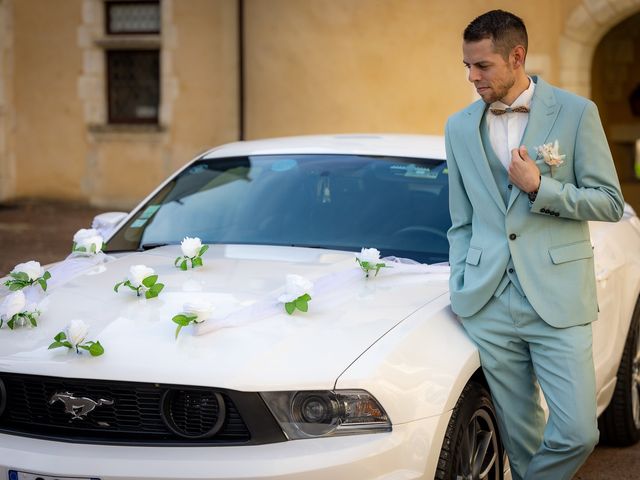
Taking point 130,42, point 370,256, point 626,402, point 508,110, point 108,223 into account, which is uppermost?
point 130,42

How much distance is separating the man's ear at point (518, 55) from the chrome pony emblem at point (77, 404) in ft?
5.41

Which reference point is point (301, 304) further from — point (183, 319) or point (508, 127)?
point (508, 127)

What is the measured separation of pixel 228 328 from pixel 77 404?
510 millimetres

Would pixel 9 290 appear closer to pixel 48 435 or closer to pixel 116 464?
pixel 48 435

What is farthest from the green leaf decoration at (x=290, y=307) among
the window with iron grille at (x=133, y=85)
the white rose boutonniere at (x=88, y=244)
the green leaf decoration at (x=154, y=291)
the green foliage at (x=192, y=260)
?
the window with iron grille at (x=133, y=85)

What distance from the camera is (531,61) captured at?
1576cm

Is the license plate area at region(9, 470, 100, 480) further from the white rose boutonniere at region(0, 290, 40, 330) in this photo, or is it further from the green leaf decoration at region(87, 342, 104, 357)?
the white rose boutonniere at region(0, 290, 40, 330)

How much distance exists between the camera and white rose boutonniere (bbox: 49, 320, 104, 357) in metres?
3.42

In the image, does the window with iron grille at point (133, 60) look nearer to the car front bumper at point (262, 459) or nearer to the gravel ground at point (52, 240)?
the gravel ground at point (52, 240)

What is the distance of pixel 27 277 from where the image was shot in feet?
13.9

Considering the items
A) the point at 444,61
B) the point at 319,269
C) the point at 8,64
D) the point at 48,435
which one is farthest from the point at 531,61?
the point at 48,435

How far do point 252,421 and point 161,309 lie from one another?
0.66 m

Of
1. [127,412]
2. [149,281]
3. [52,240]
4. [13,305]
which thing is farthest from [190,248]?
[52,240]

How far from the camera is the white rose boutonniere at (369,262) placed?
4102 mm
